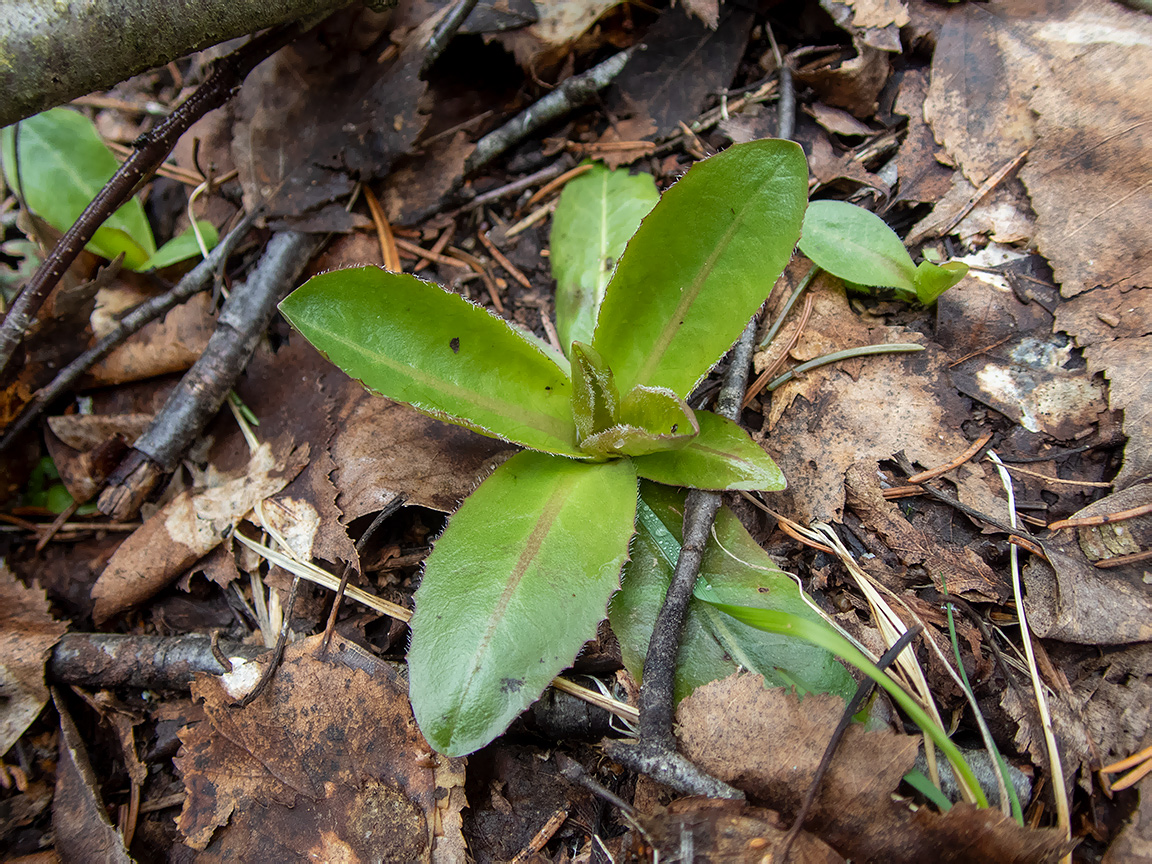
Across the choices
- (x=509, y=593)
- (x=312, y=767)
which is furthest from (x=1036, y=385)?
(x=312, y=767)

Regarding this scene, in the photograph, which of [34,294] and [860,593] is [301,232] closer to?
[34,294]

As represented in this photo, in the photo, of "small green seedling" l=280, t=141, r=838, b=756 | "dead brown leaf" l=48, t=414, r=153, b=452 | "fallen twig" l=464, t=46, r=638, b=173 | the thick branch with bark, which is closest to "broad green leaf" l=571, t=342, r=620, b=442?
"small green seedling" l=280, t=141, r=838, b=756

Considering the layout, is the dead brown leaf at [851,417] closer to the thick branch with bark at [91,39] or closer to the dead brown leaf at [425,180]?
Answer: the dead brown leaf at [425,180]

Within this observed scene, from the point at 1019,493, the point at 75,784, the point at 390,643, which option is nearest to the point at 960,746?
the point at 1019,493

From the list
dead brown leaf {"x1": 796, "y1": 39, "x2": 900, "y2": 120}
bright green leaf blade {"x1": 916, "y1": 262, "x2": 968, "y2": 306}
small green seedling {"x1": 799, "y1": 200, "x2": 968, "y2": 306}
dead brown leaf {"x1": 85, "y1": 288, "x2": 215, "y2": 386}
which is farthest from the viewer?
dead brown leaf {"x1": 85, "y1": 288, "x2": 215, "y2": 386}

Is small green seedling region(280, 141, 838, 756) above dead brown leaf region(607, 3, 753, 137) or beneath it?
beneath

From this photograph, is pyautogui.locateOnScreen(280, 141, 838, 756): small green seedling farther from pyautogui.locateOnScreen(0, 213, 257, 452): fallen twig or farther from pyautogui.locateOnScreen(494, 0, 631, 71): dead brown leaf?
pyautogui.locateOnScreen(494, 0, 631, 71): dead brown leaf

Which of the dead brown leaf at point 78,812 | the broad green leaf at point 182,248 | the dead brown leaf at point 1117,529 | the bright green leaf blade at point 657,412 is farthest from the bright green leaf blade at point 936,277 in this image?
the dead brown leaf at point 78,812
